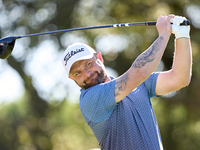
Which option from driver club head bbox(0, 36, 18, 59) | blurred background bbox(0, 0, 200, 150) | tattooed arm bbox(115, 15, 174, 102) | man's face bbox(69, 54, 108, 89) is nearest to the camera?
tattooed arm bbox(115, 15, 174, 102)

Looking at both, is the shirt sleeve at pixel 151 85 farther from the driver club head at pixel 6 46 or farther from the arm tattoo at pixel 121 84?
the driver club head at pixel 6 46

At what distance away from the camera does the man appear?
2412 mm

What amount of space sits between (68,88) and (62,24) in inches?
72.1

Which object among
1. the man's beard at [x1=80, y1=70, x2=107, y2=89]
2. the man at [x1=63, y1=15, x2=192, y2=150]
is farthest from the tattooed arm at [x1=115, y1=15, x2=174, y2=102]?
the man's beard at [x1=80, y1=70, x2=107, y2=89]

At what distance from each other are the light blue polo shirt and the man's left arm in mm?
265

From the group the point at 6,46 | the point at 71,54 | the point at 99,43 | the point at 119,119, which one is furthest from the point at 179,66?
the point at 99,43

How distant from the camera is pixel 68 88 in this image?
958 centimetres

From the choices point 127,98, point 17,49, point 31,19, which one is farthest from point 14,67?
point 127,98

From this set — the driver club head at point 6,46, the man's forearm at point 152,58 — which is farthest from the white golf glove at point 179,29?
the driver club head at point 6,46

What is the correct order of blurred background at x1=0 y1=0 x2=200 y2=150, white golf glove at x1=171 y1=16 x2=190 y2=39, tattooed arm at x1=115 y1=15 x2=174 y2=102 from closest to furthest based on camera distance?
tattooed arm at x1=115 y1=15 x2=174 y2=102
white golf glove at x1=171 y1=16 x2=190 y2=39
blurred background at x1=0 y1=0 x2=200 y2=150

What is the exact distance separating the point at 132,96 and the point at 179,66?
435 millimetres

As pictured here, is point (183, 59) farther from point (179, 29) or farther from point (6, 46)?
point (6, 46)

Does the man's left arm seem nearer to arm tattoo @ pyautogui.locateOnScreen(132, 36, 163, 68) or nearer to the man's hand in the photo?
the man's hand

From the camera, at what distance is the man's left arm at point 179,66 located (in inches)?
98.7
